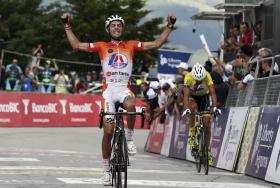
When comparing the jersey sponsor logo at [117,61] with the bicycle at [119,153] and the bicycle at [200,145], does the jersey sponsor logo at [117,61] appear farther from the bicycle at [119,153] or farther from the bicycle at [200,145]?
the bicycle at [200,145]

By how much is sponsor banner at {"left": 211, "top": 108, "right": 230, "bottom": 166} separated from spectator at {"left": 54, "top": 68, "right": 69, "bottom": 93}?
16.8m

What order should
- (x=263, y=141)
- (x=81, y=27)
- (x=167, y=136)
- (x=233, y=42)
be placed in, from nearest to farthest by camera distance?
(x=263, y=141), (x=167, y=136), (x=233, y=42), (x=81, y=27)

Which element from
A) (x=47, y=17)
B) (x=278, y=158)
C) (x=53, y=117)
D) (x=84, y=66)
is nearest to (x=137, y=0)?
(x=47, y=17)

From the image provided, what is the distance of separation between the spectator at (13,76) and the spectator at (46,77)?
1.13 metres

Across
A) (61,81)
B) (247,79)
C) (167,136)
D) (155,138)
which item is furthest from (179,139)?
(61,81)

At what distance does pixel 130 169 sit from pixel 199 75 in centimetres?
232

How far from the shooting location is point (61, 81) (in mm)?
32344

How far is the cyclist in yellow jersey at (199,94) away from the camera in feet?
46.3

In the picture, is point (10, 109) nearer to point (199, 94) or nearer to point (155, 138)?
point (155, 138)

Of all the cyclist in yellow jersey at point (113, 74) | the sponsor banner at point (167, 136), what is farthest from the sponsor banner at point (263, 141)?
the sponsor banner at point (167, 136)

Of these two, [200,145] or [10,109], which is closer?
[200,145]

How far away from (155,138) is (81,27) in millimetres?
37490

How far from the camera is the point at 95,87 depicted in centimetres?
3375

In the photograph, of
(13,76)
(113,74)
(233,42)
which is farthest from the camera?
(13,76)
